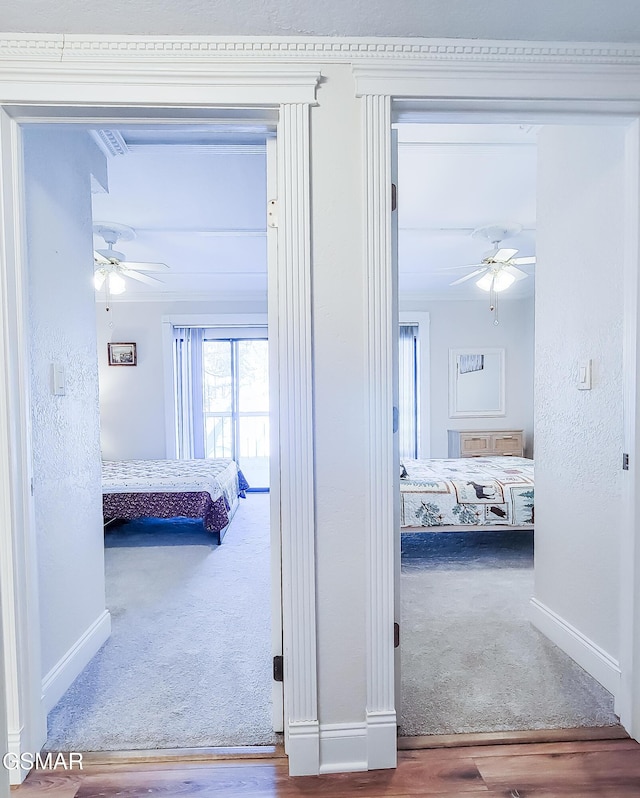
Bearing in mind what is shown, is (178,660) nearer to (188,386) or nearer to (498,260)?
(498,260)

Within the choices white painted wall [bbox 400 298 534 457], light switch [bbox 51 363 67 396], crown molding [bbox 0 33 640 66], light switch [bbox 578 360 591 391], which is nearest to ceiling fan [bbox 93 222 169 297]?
light switch [bbox 51 363 67 396]

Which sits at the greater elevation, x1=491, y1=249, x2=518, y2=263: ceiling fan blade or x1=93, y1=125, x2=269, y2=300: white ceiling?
x1=93, y1=125, x2=269, y2=300: white ceiling

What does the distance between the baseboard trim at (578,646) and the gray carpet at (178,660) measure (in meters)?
1.38

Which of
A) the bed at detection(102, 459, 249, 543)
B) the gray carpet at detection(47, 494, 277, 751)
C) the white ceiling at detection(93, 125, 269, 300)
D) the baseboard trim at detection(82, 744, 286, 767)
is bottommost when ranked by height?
the gray carpet at detection(47, 494, 277, 751)

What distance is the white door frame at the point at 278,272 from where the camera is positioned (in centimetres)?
143

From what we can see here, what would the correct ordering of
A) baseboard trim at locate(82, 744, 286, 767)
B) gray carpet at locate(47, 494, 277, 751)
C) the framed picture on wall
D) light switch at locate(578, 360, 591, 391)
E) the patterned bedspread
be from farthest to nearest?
the framed picture on wall < the patterned bedspread < light switch at locate(578, 360, 591, 391) < gray carpet at locate(47, 494, 277, 751) < baseboard trim at locate(82, 744, 286, 767)

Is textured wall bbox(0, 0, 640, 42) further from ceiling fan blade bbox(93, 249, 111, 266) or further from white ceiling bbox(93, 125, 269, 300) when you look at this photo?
ceiling fan blade bbox(93, 249, 111, 266)

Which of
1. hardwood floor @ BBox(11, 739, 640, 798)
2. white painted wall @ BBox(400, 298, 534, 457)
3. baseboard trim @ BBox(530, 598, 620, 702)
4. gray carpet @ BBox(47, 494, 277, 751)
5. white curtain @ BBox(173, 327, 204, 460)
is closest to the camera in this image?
hardwood floor @ BBox(11, 739, 640, 798)

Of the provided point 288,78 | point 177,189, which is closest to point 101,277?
point 177,189

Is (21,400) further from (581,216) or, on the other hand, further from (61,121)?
(581,216)

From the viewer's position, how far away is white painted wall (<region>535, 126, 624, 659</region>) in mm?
1854

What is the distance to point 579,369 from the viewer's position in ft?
6.64

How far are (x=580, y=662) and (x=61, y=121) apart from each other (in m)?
2.98

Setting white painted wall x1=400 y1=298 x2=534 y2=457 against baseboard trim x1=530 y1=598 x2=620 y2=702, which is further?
white painted wall x1=400 y1=298 x2=534 y2=457
